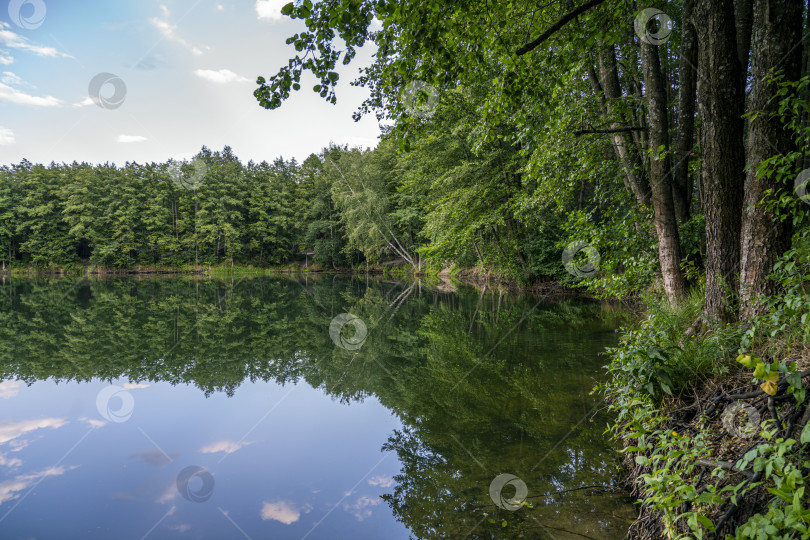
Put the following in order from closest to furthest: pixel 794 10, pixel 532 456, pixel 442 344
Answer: pixel 794 10, pixel 532 456, pixel 442 344

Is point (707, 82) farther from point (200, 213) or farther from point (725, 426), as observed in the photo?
point (200, 213)

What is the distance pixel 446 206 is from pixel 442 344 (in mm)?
10543

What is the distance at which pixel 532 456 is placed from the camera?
4.16m

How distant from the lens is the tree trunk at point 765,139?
3014 millimetres

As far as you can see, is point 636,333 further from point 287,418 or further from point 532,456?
point 287,418

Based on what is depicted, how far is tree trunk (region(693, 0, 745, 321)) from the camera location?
135 inches

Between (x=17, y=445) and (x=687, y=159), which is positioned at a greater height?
(x=687, y=159)

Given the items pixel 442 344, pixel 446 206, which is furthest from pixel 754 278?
pixel 446 206

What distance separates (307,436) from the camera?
518 centimetres

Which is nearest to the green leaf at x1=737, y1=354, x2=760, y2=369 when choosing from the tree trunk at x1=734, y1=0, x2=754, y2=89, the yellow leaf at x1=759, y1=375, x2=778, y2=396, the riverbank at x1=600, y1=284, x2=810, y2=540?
the riverbank at x1=600, y1=284, x2=810, y2=540

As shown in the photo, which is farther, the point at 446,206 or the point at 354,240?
the point at 354,240

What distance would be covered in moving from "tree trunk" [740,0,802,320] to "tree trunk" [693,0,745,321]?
0.84ft

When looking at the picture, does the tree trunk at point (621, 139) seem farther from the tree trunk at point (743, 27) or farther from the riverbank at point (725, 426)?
the riverbank at point (725, 426)

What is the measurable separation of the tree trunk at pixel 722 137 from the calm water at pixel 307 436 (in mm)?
2023
